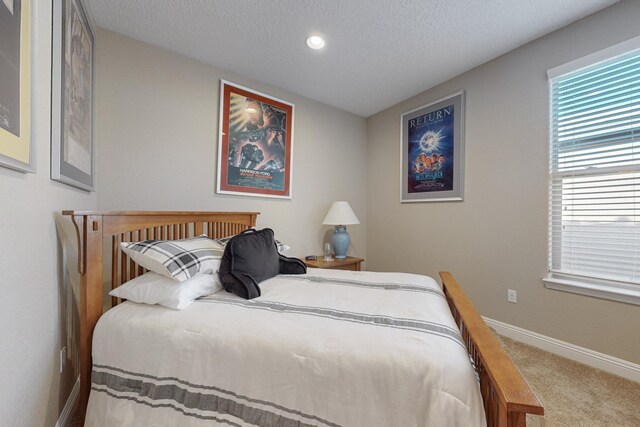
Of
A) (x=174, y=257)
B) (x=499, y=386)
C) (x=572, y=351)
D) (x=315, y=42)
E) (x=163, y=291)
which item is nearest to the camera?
(x=499, y=386)

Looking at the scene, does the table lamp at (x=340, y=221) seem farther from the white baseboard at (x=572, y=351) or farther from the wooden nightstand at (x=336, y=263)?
the white baseboard at (x=572, y=351)

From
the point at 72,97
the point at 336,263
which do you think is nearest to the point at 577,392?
the point at 336,263

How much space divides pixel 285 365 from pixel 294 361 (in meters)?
0.04

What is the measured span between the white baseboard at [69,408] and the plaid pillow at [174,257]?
31.5 inches

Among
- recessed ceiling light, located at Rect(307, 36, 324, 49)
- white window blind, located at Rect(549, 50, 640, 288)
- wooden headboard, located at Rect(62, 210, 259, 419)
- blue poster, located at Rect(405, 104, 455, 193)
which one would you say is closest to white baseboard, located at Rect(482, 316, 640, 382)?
white window blind, located at Rect(549, 50, 640, 288)

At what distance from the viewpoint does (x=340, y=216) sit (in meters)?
3.11

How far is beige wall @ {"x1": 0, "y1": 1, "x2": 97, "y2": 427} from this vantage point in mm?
912

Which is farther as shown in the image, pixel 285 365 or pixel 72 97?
pixel 72 97

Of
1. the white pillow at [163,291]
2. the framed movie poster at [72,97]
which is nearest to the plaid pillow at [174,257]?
the white pillow at [163,291]

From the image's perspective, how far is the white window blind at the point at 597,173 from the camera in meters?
1.79

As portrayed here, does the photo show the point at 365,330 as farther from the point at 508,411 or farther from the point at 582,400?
the point at 582,400

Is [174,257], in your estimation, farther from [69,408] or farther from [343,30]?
[343,30]

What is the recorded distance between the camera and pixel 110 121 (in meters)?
2.06

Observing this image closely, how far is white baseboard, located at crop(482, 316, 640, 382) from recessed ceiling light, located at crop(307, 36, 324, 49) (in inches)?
119
